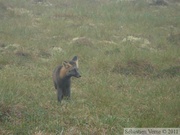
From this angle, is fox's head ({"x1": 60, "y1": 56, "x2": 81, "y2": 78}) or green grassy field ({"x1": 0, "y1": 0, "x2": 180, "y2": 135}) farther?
fox's head ({"x1": 60, "y1": 56, "x2": 81, "y2": 78})

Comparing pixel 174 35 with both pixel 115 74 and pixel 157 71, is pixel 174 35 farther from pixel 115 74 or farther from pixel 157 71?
pixel 115 74

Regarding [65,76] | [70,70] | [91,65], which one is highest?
[70,70]

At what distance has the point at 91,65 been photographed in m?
14.5

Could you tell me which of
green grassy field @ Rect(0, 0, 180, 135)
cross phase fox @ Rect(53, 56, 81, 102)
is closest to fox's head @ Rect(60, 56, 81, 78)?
cross phase fox @ Rect(53, 56, 81, 102)

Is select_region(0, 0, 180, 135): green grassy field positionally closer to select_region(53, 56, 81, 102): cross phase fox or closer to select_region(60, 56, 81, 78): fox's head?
select_region(53, 56, 81, 102): cross phase fox

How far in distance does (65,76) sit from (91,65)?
14.2ft

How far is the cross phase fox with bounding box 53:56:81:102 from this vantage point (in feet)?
33.4

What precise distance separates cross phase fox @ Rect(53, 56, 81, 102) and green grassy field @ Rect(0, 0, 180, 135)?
37 cm

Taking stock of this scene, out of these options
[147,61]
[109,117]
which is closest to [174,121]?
[109,117]

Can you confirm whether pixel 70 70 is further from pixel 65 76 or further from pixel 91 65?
pixel 91 65

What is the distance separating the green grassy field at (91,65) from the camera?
324 inches

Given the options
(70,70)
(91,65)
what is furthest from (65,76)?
(91,65)

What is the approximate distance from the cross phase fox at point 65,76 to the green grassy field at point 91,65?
1.22 ft

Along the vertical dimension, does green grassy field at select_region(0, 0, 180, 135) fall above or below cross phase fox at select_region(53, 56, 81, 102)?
below
